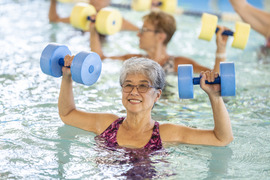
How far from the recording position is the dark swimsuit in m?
3.70

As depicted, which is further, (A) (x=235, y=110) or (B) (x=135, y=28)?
(B) (x=135, y=28)

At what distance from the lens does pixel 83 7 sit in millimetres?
7098

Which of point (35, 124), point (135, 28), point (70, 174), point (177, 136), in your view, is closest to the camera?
point (70, 174)

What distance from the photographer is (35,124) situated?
448 cm

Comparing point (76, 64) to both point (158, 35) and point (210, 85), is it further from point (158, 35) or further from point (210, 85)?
point (158, 35)

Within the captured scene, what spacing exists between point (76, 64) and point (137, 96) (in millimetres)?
584

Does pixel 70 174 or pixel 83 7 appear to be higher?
pixel 83 7

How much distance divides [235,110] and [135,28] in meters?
4.47

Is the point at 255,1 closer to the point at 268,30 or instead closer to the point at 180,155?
the point at 268,30

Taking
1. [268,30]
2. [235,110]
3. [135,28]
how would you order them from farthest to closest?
[135,28] < [268,30] < [235,110]

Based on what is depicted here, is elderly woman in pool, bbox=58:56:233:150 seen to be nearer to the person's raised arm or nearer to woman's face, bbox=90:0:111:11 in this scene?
the person's raised arm

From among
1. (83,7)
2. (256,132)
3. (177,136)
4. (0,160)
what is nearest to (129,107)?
(177,136)

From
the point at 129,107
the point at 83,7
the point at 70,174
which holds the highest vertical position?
the point at 83,7

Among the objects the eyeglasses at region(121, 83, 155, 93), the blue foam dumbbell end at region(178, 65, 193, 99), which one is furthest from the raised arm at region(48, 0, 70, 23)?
the blue foam dumbbell end at region(178, 65, 193, 99)
